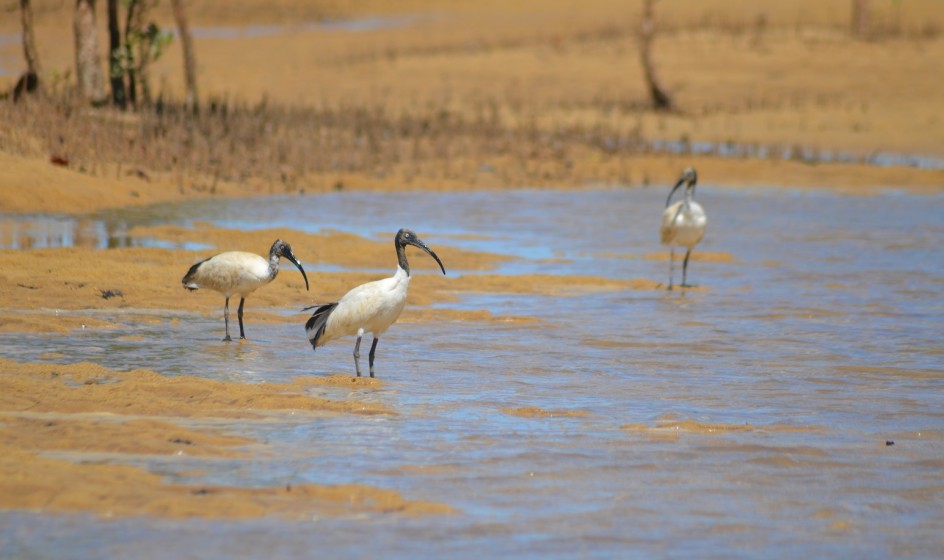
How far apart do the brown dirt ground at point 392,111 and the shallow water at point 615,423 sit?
0.25 metres

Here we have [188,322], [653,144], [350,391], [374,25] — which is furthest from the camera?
[374,25]

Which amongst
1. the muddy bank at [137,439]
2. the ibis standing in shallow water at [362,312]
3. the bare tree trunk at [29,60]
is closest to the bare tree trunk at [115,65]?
the bare tree trunk at [29,60]

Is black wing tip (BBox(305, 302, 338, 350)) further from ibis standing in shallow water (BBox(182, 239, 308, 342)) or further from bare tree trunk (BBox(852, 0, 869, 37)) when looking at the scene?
bare tree trunk (BBox(852, 0, 869, 37))

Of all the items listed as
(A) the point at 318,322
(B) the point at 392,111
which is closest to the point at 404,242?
(A) the point at 318,322

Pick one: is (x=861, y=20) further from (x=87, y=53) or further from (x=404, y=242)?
(x=404, y=242)

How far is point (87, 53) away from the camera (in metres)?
23.4

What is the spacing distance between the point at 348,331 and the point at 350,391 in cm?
53

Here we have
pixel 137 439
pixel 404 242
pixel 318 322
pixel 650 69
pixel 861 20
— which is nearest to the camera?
pixel 137 439

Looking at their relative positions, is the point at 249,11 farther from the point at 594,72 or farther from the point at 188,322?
the point at 188,322

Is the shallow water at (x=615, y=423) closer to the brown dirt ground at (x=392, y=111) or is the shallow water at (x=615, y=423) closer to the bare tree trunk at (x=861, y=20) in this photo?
the brown dirt ground at (x=392, y=111)

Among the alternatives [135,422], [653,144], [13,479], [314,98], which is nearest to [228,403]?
[135,422]

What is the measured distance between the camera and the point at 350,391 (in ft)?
29.7

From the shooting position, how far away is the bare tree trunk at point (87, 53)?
23.2 meters

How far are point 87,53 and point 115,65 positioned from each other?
1214 mm
